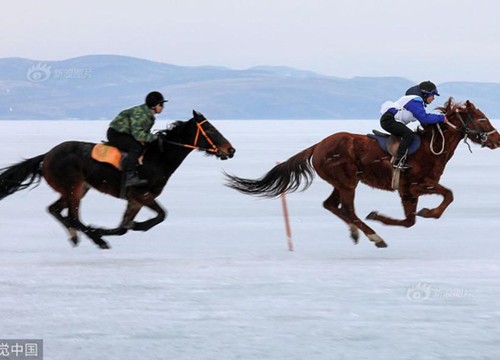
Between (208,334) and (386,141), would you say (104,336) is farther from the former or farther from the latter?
(386,141)

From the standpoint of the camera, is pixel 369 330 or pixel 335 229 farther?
pixel 335 229

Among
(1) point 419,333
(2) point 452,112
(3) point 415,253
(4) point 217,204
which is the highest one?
(2) point 452,112

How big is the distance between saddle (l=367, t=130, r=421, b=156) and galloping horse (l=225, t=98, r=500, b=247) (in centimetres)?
6

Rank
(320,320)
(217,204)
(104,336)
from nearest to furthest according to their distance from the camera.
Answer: (104,336), (320,320), (217,204)

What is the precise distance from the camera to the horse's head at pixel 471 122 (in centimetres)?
1191

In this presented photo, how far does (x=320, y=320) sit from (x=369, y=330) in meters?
0.51

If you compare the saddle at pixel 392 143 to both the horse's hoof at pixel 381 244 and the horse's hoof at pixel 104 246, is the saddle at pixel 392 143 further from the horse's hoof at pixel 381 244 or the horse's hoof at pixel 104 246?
the horse's hoof at pixel 104 246

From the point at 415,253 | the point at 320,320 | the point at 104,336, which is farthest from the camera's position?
the point at 415,253

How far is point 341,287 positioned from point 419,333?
208 centimetres

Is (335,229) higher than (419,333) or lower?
lower

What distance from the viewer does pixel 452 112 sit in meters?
12.0

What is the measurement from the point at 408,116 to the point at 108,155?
346 centimetres

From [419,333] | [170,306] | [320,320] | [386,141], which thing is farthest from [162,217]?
[419,333]

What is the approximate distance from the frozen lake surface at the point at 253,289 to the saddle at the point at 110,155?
103 cm
